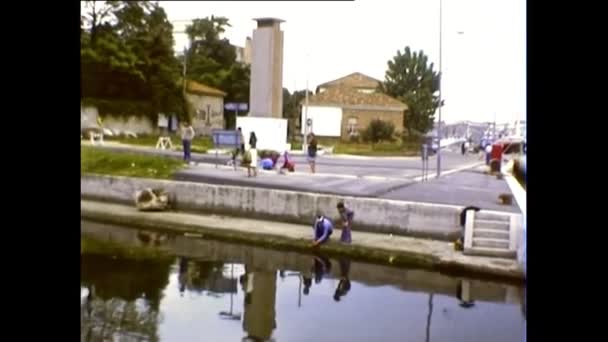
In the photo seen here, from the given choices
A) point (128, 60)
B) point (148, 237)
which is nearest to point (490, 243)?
point (148, 237)

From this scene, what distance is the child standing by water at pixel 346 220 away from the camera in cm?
383

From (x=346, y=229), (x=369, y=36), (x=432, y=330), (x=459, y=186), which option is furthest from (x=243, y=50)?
(x=432, y=330)

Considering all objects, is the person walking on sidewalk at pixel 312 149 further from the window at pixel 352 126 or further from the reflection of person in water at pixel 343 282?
the reflection of person in water at pixel 343 282

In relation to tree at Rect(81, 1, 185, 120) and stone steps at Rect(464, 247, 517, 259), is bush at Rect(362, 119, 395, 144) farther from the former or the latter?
tree at Rect(81, 1, 185, 120)

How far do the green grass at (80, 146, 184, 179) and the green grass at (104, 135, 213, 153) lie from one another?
0.30ft

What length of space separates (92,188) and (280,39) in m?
1.89

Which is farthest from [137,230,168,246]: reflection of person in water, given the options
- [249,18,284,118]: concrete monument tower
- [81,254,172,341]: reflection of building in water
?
[249,18,284,118]: concrete monument tower

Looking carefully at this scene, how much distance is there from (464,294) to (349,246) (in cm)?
71

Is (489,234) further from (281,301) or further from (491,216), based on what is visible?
(281,301)

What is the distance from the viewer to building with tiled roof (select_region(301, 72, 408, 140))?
3.63m

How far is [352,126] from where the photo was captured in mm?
3754

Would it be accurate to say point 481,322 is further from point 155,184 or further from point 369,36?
point 155,184

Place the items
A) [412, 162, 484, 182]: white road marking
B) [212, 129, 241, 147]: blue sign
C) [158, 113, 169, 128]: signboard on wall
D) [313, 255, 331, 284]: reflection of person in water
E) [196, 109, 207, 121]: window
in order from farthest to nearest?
[158, 113, 169, 128]: signboard on wall
[196, 109, 207, 121]: window
[212, 129, 241, 147]: blue sign
[313, 255, 331, 284]: reflection of person in water
[412, 162, 484, 182]: white road marking

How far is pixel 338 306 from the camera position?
3.53 metres
